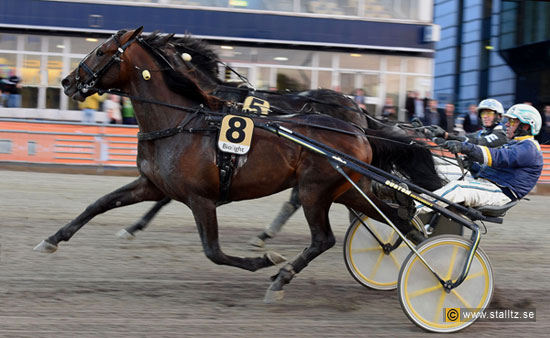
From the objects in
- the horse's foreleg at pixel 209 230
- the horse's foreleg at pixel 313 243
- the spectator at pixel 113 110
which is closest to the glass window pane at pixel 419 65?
the spectator at pixel 113 110

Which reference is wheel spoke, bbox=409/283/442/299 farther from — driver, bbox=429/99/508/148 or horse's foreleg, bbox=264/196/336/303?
driver, bbox=429/99/508/148

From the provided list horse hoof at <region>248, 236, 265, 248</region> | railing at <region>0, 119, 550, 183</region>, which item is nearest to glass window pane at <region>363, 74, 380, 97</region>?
railing at <region>0, 119, 550, 183</region>

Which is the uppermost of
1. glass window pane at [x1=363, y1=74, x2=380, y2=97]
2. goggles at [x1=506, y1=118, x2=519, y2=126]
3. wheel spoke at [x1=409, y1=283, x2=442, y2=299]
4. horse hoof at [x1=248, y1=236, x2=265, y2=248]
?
glass window pane at [x1=363, y1=74, x2=380, y2=97]

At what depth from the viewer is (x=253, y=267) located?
4719 mm

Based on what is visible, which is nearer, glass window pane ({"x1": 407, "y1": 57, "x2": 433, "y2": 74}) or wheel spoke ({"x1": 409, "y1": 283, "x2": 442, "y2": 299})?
wheel spoke ({"x1": 409, "y1": 283, "x2": 442, "y2": 299})

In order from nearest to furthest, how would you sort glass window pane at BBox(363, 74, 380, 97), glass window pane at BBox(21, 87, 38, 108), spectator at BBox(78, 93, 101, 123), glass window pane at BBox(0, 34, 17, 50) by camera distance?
spectator at BBox(78, 93, 101, 123)
glass window pane at BBox(21, 87, 38, 108)
glass window pane at BBox(0, 34, 17, 50)
glass window pane at BBox(363, 74, 380, 97)

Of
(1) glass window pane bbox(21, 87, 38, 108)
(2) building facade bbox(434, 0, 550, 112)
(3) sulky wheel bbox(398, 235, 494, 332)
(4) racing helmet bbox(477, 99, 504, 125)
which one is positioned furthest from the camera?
(2) building facade bbox(434, 0, 550, 112)

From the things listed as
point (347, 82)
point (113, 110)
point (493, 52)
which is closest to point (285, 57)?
point (347, 82)

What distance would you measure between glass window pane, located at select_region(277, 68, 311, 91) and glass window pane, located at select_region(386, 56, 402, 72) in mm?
2295

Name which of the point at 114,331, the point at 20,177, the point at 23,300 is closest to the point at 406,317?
the point at 114,331

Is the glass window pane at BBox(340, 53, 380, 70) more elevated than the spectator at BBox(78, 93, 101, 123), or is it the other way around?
the glass window pane at BBox(340, 53, 380, 70)

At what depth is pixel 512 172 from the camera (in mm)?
4750

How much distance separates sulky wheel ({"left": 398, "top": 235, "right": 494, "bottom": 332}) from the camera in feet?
13.7

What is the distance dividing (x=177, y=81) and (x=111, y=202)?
1.11m
